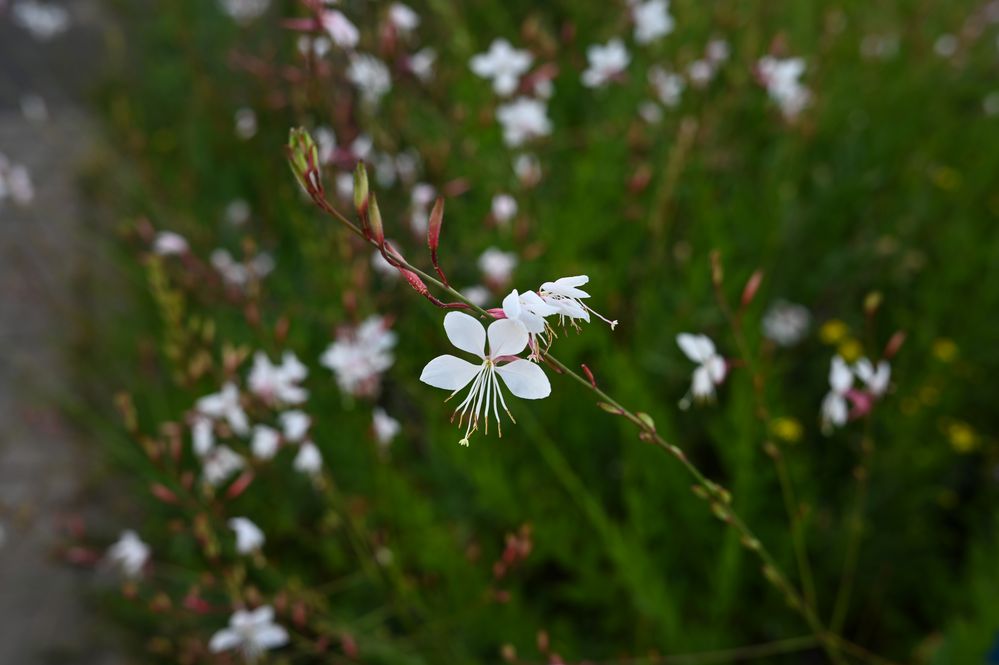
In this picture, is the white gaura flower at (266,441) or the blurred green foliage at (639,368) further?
the blurred green foliage at (639,368)

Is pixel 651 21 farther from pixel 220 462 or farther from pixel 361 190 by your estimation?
pixel 361 190

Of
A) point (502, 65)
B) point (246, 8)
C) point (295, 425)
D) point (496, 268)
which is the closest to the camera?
point (295, 425)

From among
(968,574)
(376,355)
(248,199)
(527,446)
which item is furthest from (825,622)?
(248,199)

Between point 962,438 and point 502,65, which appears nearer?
point 962,438

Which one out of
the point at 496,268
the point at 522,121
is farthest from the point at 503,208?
the point at 522,121

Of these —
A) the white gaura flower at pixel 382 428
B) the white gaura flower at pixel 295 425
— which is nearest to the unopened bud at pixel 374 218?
the white gaura flower at pixel 295 425

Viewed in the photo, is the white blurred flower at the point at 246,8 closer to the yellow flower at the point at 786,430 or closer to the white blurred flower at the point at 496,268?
the white blurred flower at the point at 496,268
